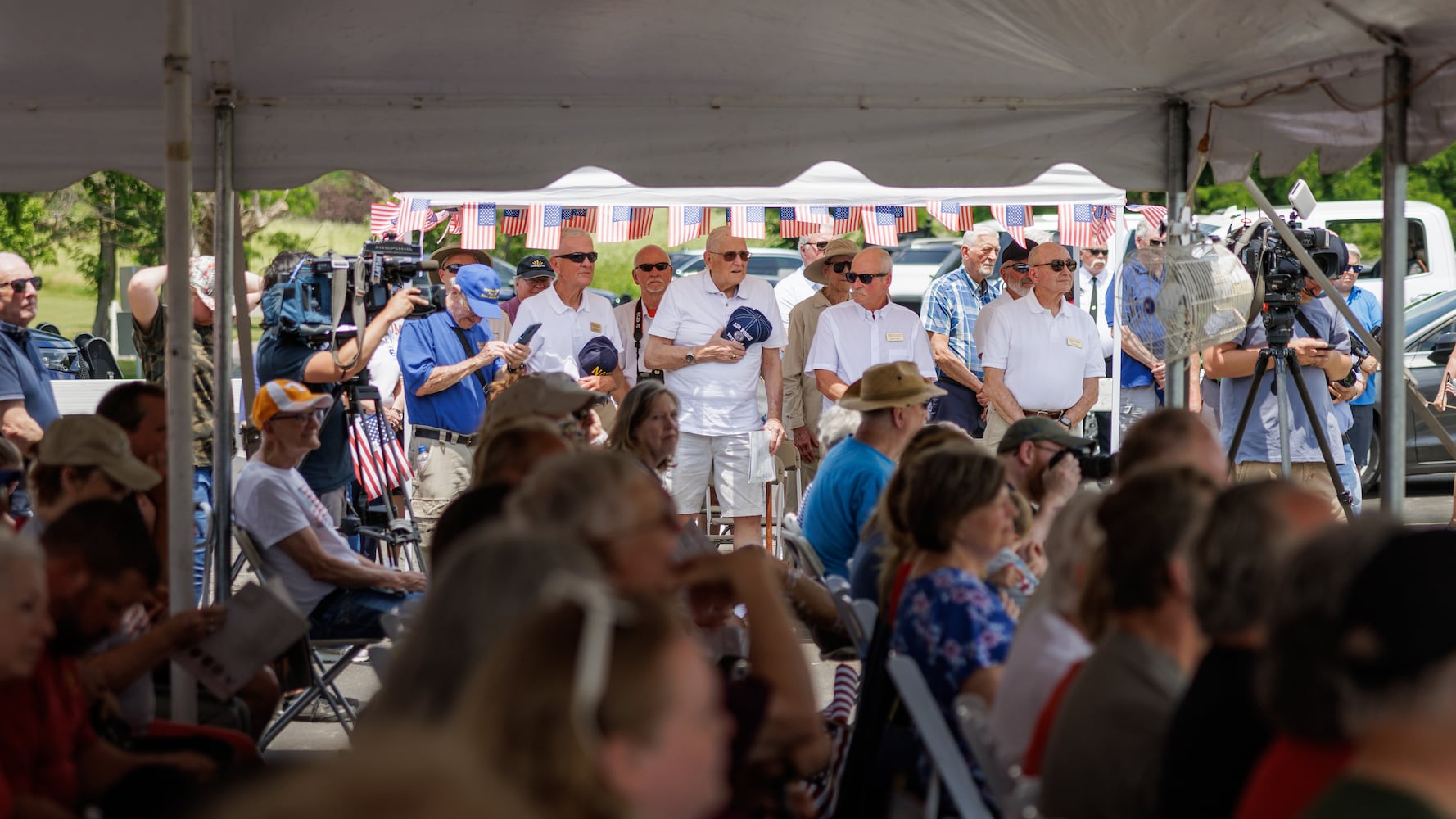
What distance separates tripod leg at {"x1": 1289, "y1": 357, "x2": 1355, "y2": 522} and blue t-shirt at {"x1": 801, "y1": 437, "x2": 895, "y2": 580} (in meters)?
2.45

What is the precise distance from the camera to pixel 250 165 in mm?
5055

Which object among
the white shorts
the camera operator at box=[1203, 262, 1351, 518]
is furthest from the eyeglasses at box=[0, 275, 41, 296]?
the camera operator at box=[1203, 262, 1351, 518]

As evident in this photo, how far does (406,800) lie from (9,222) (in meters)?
15.6

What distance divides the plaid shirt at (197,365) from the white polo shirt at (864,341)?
2855 millimetres

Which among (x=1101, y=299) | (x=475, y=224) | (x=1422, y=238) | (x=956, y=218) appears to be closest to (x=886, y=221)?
(x=956, y=218)

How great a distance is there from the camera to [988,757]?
8.14 ft

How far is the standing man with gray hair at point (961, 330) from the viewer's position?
7719mm

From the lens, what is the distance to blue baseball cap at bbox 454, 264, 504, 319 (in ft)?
23.2

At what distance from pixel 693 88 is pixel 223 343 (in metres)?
1.85

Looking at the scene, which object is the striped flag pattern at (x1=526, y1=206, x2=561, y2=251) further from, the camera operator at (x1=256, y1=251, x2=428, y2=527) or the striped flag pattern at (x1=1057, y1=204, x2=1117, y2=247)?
the camera operator at (x1=256, y1=251, x2=428, y2=527)

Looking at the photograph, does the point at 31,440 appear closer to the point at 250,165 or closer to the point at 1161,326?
the point at 250,165

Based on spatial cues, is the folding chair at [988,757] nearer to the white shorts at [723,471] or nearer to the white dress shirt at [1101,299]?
the white shorts at [723,471]

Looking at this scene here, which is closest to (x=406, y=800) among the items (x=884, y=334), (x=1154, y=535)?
(x=1154, y=535)

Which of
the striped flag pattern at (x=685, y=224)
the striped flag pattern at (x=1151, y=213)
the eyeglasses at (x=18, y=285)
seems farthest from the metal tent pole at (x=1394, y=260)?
the striped flag pattern at (x=1151, y=213)
